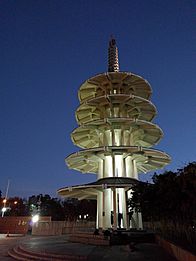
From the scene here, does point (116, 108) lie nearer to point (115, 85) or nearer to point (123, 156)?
point (115, 85)

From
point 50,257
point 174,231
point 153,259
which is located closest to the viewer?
point 153,259

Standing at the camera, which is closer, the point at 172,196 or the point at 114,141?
the point at 172,196

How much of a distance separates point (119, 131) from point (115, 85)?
7.53 meters

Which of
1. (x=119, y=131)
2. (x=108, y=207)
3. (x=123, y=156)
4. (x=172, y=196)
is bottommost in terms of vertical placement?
(x=172, y=196)

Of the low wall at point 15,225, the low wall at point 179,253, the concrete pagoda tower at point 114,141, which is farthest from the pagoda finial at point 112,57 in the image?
the low wall at point 15,225

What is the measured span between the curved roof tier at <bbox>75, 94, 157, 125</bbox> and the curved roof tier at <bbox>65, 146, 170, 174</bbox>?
648cm

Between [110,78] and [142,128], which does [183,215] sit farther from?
[110,78]

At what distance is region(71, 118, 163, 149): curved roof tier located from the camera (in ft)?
101

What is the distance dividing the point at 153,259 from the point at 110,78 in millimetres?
Answer: 26062

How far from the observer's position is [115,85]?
3509 centimetres

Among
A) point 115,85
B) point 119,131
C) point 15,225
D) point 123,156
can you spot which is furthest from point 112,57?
point 15,225

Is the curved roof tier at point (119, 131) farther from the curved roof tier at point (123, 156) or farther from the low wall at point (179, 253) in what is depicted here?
the low wall at point (179, 253)

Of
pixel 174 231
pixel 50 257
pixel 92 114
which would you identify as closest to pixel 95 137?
pixel 92 114

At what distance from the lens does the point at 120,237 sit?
2044cm
